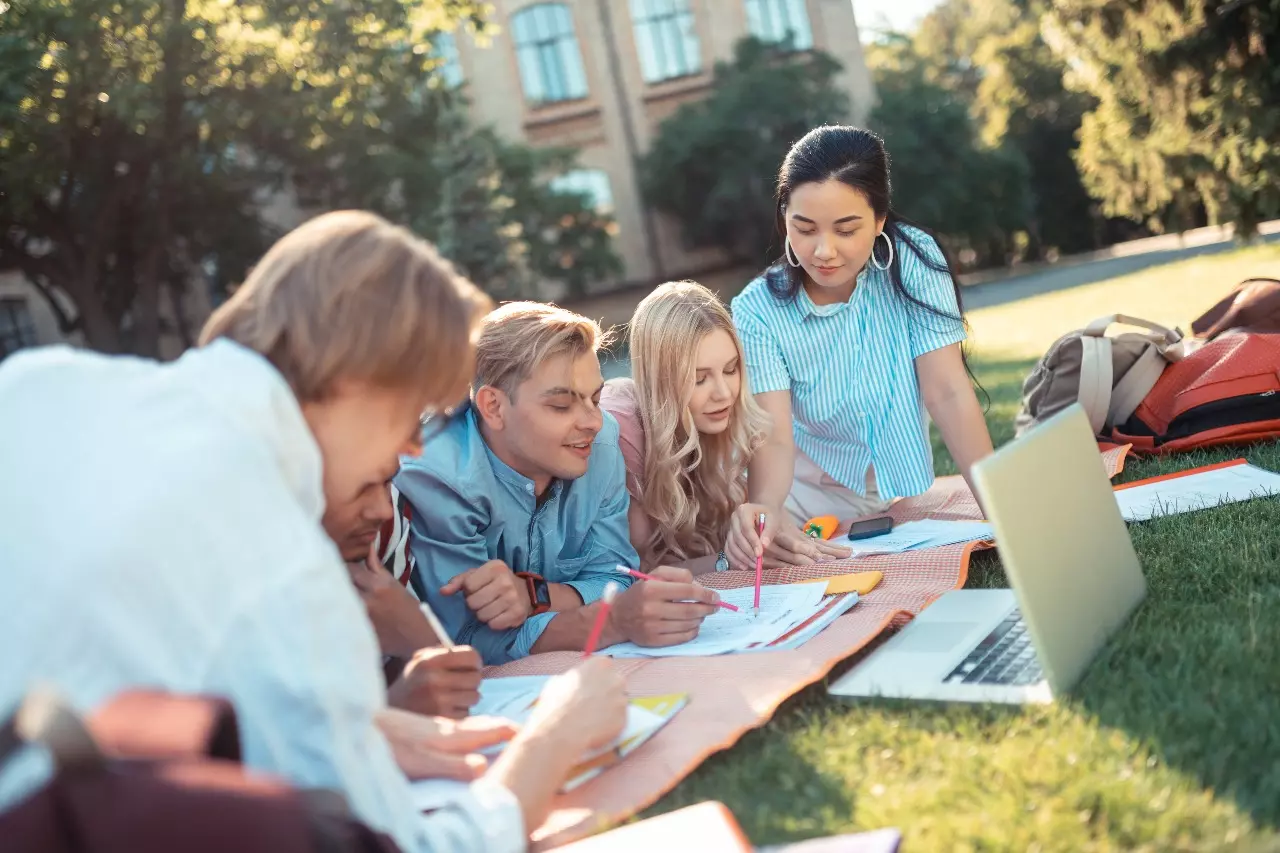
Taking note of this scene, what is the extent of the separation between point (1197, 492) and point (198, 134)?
13.9 meters

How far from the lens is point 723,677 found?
2.51 metres

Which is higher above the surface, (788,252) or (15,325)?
(15,325)

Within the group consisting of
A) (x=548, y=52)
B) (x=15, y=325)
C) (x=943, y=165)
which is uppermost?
(x=548, y=52)

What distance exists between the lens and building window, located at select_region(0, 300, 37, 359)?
20.4 meters

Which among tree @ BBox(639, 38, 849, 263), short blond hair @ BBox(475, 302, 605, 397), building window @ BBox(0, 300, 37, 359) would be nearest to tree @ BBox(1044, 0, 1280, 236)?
tree @ BBox(639, 38, 849, 263)

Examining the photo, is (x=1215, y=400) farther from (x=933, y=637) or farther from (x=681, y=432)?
(x=933, y=637)

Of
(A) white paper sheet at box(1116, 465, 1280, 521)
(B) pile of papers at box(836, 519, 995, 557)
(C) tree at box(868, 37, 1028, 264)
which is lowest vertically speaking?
(A) white paper sheet at box(1116, 465, 1280, 521)

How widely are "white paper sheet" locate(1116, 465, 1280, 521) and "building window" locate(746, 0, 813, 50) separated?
21.7m

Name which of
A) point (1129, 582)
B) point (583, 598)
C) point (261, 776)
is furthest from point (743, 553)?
point (261, 776)

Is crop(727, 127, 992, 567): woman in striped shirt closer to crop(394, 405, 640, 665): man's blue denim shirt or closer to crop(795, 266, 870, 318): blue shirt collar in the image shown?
crop(795, 266, 870, 318): blue shirt collar

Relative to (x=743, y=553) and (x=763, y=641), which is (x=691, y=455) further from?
(x=763, y=641)

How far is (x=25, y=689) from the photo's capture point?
1.22 meters

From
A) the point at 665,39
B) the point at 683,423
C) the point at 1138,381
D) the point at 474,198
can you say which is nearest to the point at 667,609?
the point at 683,423

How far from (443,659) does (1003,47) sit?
97.3 ft
